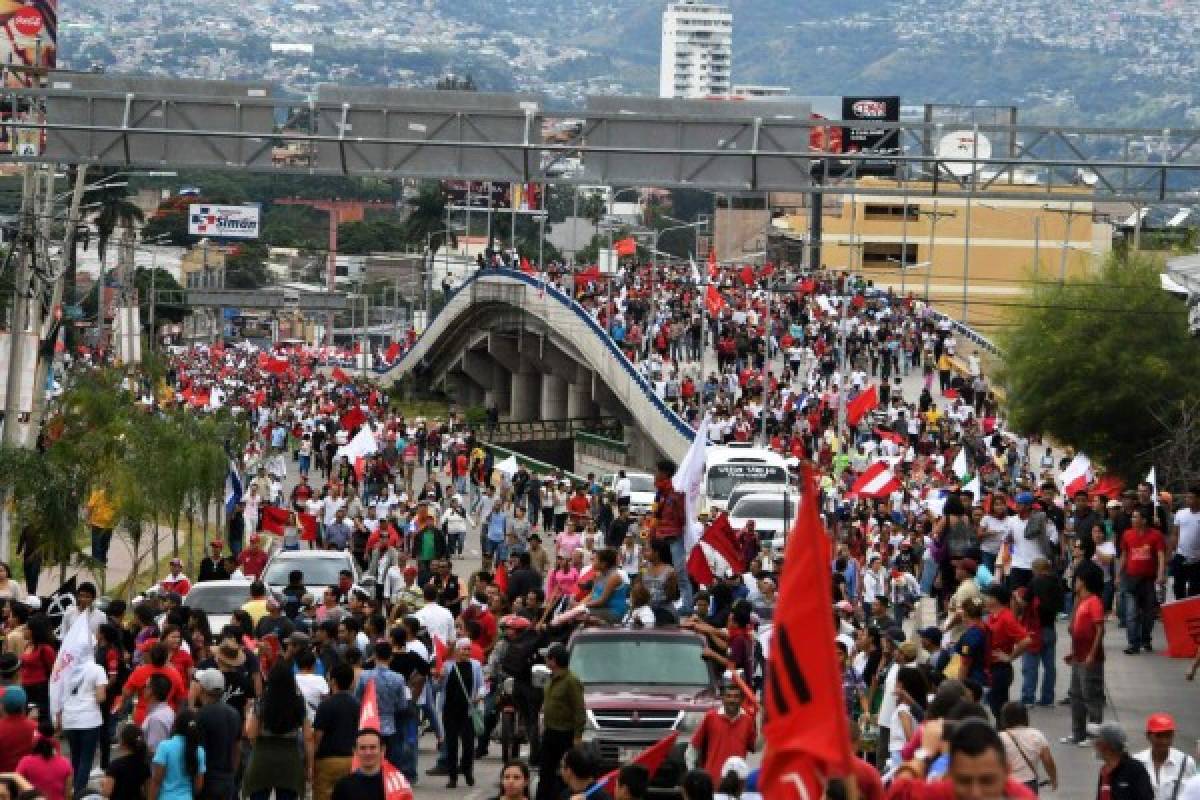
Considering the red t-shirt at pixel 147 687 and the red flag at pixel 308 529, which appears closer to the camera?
the red t-shirt at pixel 147 687

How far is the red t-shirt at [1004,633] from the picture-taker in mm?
19969

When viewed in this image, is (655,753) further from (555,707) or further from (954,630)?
(954,630)

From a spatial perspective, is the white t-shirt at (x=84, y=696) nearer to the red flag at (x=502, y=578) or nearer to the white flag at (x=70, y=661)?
the white flag at (x=70, y=661)

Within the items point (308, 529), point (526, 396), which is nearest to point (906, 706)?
point (308, 529)

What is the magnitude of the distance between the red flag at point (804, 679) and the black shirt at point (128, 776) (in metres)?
7.58

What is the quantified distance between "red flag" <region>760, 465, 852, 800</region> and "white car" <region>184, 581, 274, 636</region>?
1851cm

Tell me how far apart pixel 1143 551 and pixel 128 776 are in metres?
12.3

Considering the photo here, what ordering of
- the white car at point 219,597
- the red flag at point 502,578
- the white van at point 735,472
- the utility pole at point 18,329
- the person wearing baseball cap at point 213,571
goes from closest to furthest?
the white car at point 219,597 → the red flag at point 502,578 → the person wearing baseball cap at point 213,571 → the utility pole at point 18,329 → the white van at point 735,472

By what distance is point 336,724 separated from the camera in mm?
17078

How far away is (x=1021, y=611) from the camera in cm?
2238

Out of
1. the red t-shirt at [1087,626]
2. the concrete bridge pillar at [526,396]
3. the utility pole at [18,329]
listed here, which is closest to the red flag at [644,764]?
the red t-shirt at [1087,626]

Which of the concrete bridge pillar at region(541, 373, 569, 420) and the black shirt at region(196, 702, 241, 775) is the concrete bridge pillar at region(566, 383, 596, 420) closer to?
the concrete bridge pillar at region(541, 373, 569, 420)

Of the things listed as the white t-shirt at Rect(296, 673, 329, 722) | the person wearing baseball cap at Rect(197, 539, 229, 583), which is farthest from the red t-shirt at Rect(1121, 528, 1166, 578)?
the person wearing baseball cap at Rect(197, 539, 229, 583)

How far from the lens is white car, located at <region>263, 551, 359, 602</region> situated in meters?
29.3
